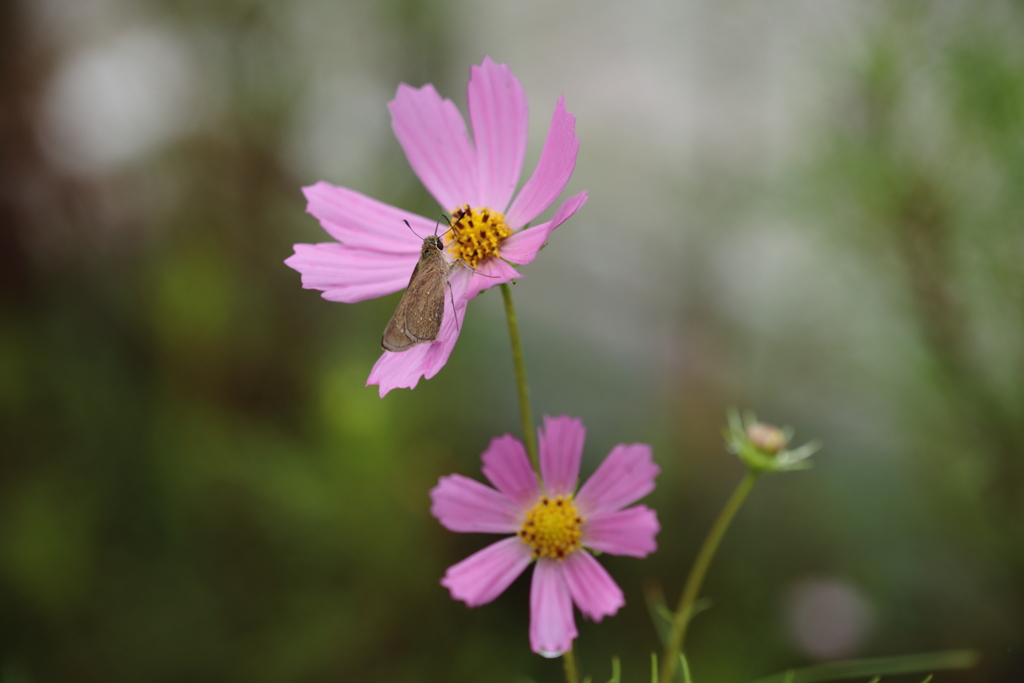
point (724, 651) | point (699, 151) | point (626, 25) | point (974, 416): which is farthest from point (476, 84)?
point (626, 25)

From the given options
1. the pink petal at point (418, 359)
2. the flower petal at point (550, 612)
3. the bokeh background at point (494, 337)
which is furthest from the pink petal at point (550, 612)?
the bokeh background at point (494, 337)

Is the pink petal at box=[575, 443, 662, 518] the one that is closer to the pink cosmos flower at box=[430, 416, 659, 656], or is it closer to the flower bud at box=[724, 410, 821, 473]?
the pink cosmos flower at box=[430, 416, 659, 656]

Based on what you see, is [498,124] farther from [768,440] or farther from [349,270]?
[768,440]

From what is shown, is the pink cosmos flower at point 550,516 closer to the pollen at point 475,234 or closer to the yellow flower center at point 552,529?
the yellow flower center at point 552,529

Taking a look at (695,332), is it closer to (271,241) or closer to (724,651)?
(724,651)

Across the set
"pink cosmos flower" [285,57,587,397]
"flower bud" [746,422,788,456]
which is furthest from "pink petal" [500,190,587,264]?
"flower bud" [746,422,788,456]

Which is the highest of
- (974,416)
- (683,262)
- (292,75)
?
(292,75)
